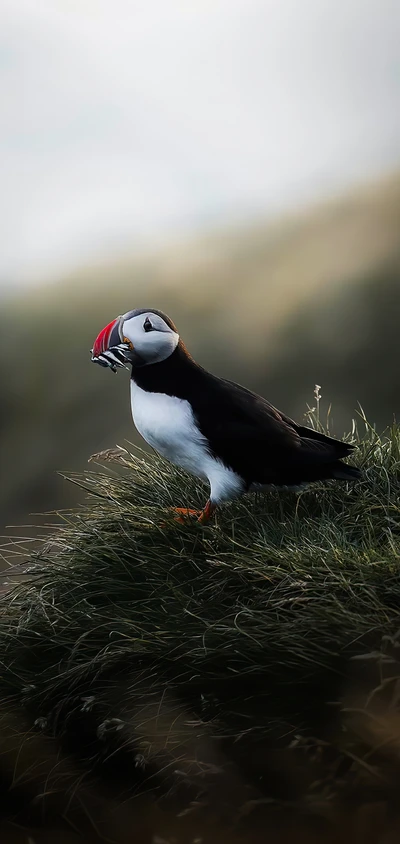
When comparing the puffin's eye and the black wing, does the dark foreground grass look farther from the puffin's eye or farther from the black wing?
the puffin's eye

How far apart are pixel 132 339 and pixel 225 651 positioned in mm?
670

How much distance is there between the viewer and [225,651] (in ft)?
4.65

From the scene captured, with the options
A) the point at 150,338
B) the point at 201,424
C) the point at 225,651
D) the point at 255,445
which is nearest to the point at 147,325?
the point at 150,338

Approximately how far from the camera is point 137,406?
1.73 metres

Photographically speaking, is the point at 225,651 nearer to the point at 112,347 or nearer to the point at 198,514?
the point at 198,514

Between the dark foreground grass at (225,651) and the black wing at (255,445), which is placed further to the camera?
the black wing at (255,445)

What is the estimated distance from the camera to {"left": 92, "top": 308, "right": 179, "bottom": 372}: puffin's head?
5.45 feet

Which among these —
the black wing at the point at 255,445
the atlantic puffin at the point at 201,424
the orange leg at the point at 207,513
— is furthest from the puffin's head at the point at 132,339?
the orange leg at the point at 207,513

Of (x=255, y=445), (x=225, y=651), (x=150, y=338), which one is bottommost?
(x=225, y=651)

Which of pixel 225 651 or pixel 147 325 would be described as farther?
pixel 147 325

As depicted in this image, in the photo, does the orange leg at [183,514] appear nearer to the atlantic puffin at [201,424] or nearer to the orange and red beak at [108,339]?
the atlantic puffin at [201,424]

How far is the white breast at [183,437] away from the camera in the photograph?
168cm

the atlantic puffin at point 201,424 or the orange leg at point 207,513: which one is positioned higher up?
the atlantic puffin at point 201,424

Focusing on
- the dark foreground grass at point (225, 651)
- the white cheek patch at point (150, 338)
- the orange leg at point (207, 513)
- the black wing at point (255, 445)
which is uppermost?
the white cheek patch at point (150, 338)
